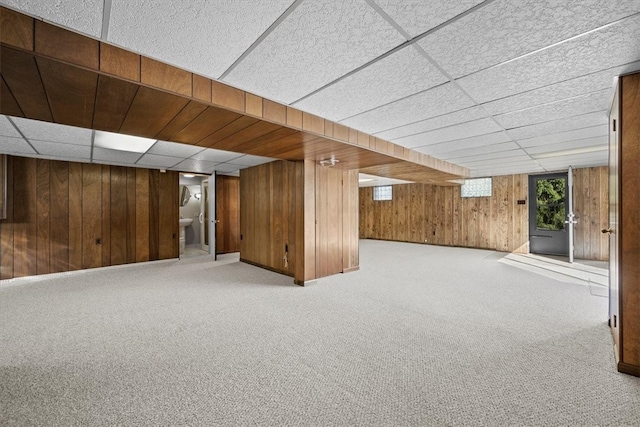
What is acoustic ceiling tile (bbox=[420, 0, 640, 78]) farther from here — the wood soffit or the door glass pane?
the door glass pane

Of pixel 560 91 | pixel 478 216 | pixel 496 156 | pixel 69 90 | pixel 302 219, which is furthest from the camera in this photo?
pixel 478 216

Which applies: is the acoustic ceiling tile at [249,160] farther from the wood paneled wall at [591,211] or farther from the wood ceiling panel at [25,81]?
the wood paneled wall at [591,211]

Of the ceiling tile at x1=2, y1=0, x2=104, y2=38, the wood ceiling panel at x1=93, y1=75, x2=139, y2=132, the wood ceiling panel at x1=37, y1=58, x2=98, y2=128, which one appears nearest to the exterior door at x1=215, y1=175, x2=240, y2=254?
the wood ceiling panel at x1=93, y1=75, x2=139, y2=132

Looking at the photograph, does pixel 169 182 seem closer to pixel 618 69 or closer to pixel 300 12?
pixel 300 12

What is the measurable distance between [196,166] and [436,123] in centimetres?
471

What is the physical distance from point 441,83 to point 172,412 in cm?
277

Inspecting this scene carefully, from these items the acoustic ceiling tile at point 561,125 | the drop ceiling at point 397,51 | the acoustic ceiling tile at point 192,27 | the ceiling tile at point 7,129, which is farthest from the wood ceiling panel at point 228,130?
the acoustic ceiling tile at point 561,125

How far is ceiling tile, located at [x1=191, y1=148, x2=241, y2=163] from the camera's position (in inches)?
164

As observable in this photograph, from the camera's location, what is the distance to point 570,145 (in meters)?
3.90

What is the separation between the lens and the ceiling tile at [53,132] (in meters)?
2.79

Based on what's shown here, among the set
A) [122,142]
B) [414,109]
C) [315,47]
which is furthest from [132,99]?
[414,109]

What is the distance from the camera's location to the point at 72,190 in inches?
193

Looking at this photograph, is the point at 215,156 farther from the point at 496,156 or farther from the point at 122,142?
the point at 496,156

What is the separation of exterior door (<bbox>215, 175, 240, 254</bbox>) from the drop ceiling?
4002mm
